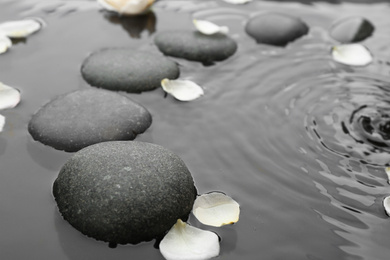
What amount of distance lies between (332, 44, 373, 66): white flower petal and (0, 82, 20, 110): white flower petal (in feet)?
5.51

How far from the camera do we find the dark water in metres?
1.72

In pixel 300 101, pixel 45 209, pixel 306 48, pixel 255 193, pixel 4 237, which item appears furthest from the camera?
pixel 306 48

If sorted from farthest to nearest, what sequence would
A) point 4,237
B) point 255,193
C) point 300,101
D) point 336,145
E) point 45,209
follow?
point 300,101 → point 336,145 → point 255,193 → point 45,209 → point 4,237

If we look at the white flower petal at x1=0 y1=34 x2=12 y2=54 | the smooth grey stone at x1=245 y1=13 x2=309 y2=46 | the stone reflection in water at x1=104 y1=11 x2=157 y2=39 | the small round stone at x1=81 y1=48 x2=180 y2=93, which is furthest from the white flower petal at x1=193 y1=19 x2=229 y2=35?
the white flower petal at x1=0 y1=34 x2=12 y2=54

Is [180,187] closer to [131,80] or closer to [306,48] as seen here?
[131,80]

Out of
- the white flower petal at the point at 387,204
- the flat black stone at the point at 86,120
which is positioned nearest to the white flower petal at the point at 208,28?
the flat black stone at the point at 86,120

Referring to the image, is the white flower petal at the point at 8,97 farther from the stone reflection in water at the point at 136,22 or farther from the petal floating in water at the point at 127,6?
the petal floating in water at the point at 127,6

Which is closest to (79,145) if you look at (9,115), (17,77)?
(9,115)

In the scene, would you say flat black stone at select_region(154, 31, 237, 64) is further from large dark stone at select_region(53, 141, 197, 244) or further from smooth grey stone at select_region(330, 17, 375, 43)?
large dark stone at select_region(53, 141, 197, 244)

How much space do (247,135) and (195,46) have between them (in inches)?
29.5

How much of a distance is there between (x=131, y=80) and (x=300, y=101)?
815 millimetres

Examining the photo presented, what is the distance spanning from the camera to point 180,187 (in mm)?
1773

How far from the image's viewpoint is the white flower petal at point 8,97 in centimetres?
228

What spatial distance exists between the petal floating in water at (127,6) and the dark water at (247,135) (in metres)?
0.07
